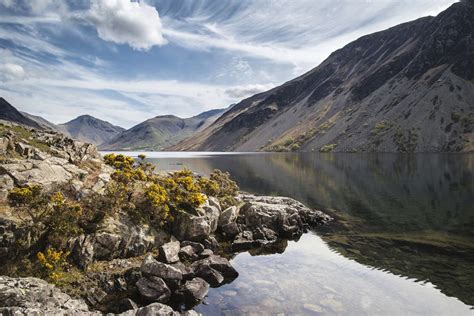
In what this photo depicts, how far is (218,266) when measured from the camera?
79.4 feet

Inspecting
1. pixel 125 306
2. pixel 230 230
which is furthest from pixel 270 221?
pixel 125 306

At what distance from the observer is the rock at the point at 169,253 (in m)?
24.1

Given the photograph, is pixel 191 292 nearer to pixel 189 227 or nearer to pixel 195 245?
pixel 195 245

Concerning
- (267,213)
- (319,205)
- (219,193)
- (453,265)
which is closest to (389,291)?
(453,265)

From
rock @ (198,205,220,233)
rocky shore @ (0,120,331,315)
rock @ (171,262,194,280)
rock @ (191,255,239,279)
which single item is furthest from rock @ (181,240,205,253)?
rock @ (198,205,220,233)

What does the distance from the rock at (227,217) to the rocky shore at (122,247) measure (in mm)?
114

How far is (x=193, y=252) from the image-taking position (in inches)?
1045

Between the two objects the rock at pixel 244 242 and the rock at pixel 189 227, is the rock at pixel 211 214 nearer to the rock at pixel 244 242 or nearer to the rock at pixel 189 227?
the rock at pixel 189 227

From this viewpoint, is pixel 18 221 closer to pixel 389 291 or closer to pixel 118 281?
pixel 118 281

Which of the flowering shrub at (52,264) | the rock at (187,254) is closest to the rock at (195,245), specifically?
the rock at (187,254)

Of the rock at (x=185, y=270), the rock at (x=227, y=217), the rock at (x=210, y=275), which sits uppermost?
the rock at (x=227, y=217)

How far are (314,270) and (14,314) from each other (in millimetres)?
19813

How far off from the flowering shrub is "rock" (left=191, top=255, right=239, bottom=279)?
8.77m

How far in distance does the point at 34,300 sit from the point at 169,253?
32.3ft
